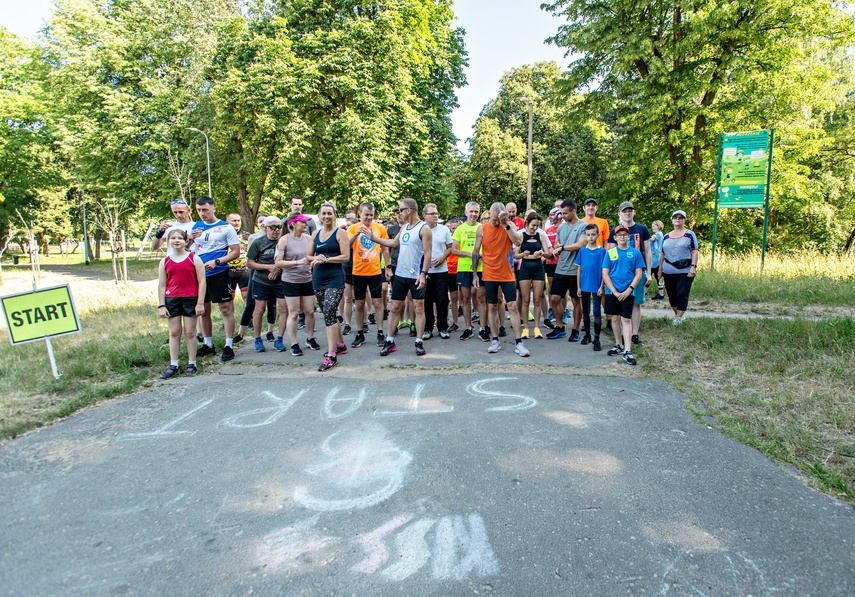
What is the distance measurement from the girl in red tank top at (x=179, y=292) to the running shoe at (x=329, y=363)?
5.15 ft

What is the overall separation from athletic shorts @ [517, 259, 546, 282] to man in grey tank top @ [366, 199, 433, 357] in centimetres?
141

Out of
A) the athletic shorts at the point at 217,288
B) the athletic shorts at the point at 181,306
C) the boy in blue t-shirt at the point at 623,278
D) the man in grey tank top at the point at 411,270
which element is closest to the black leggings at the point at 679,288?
the boy in blue t-shirt at the point at 623,278

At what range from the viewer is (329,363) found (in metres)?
6.20

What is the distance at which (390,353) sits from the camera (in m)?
6.91

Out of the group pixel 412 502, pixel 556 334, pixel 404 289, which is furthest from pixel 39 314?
pixel 556 334

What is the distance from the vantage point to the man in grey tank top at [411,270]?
6.79 meters

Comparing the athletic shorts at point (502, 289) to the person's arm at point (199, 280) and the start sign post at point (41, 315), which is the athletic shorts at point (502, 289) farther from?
the start sign post at point (41, 315)

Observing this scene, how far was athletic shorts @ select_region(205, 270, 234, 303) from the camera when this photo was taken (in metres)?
6.98

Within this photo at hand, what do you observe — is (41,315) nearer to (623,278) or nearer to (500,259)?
(500,259)

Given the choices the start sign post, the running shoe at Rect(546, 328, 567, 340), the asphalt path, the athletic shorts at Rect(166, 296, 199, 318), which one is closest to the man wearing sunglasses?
the athletic shorts at Rect(166, 296, 199, 318)

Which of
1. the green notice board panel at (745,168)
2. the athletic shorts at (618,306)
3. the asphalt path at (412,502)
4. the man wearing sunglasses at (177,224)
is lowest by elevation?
the asphalt path at (412,502)

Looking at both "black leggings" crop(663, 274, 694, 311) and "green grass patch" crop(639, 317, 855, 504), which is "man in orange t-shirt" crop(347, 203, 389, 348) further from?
"black leggings" crop(663, 274, 694, 311)

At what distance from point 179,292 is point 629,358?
5.48 m

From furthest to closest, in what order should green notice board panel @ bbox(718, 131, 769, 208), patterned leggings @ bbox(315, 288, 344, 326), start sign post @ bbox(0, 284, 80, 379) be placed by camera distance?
1. green notice board panel @ bbox(718, 131, 769, 208)
2. patterned leggings @ bbox(315, 288, 344, 326)
3. start sign post @ bbox(0, 284, 80, 379)
